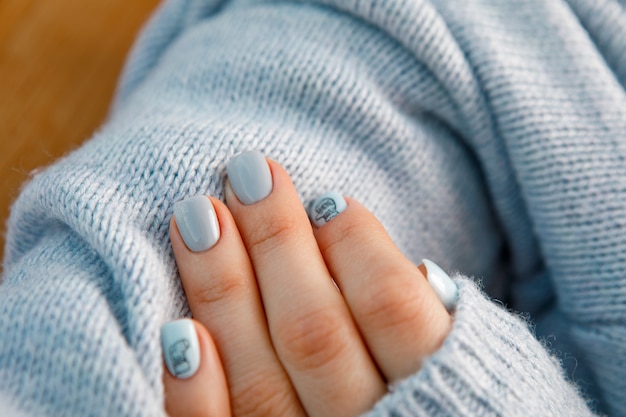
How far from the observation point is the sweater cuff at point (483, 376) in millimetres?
491

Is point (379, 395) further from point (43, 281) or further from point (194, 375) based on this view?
point (43, 281)

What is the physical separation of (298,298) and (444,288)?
150mm

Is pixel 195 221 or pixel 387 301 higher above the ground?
pixel 195 221

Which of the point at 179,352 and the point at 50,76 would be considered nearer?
the point at 179,352

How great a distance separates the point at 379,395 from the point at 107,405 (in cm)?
23

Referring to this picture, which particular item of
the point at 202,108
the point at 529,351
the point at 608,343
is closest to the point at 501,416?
the point at 529,351

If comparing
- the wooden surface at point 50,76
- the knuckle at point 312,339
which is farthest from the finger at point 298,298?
the wooden surface at point 50,76

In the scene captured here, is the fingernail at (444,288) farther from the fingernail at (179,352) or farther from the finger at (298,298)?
the fingernail at (179,352)

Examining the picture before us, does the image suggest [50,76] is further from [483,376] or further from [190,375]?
[483,376]

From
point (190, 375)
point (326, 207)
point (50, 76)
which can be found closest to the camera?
point (190, 375)

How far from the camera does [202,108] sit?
2.16ft

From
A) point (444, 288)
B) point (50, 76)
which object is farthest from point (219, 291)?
point (50, 76)

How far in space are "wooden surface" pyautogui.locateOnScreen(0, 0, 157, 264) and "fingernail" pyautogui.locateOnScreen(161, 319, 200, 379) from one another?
426 millimetres

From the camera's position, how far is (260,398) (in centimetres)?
53
